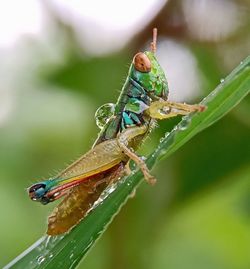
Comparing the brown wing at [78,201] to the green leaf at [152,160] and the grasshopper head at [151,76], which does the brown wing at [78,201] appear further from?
the green leaf at [152,160]

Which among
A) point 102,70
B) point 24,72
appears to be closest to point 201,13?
point 102,70

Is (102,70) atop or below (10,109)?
below

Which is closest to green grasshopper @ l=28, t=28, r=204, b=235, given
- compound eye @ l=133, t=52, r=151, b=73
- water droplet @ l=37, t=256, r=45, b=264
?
compound eye @ l=133, t=52, r=151, b=73

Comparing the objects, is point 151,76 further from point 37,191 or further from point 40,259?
point 40,259

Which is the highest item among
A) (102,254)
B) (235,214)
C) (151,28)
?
(151,28)

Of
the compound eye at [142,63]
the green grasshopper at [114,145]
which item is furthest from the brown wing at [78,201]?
the compound eye at [142,63]

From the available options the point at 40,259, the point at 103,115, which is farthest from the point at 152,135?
the point at 40,259

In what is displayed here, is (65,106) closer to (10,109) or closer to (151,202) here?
(10,109)
